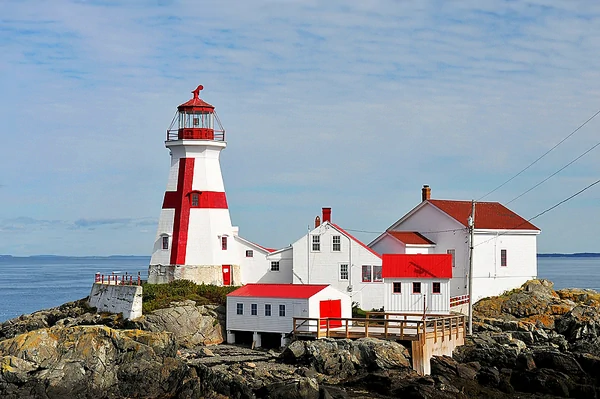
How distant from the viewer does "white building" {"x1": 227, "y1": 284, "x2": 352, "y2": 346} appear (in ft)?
109

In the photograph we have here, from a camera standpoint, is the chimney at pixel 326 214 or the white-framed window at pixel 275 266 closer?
the chimney at pixel 326 214

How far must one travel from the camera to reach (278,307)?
3356cm

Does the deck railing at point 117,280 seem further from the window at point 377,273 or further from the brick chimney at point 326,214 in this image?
the window at point 377,273

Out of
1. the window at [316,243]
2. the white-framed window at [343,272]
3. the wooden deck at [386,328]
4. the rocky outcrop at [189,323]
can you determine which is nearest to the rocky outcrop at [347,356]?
the wooden deck at [386,328]

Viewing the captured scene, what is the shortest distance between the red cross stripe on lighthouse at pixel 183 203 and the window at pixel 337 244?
572 centimetres

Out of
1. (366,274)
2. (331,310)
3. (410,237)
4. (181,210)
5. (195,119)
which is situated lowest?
Answer: (331,310)

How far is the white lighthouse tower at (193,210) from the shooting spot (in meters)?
39.3

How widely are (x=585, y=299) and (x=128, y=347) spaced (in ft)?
73.3

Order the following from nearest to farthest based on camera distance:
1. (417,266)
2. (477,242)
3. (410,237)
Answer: (417,266), (477,242), (410,237)

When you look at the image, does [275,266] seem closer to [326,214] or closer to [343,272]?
[326,214]

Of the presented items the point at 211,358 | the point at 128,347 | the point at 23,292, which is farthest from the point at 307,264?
the point at 23,292

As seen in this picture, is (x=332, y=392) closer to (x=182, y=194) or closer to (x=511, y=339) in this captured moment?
(x=511, y=339)

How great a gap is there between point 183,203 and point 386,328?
12.6 m

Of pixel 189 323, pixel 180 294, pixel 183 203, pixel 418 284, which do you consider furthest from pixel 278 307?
pixel 183 203
